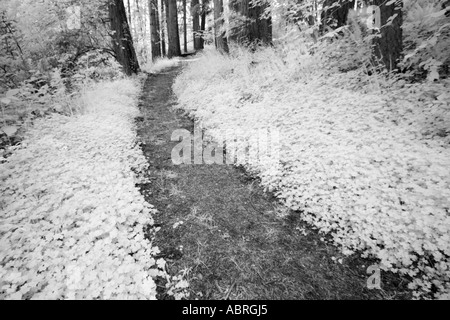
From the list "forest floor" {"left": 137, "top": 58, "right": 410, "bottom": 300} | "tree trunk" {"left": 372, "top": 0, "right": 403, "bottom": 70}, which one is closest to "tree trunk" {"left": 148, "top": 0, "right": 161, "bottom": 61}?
"forest floor" {"left": 137, "top": 58, "right": 410, "bottom": 300}

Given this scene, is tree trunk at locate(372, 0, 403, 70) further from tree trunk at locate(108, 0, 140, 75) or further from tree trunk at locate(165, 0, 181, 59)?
tree trunk at locate(165, 0, 181, 59)

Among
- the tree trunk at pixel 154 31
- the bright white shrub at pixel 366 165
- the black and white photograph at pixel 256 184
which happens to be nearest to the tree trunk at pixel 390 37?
the black and white photograph at pixel 256 184

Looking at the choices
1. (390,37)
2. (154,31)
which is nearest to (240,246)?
(390,37)

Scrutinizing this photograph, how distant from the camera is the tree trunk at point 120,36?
10210 millimetres

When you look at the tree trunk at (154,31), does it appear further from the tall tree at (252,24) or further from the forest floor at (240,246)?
the forest floor at (240,246)

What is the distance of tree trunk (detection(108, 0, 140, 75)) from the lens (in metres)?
10.2

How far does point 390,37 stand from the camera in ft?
14.9

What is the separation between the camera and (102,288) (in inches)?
92.6

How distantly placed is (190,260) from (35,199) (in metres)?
2.47

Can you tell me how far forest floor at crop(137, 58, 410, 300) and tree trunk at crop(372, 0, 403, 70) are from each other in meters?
3.59
